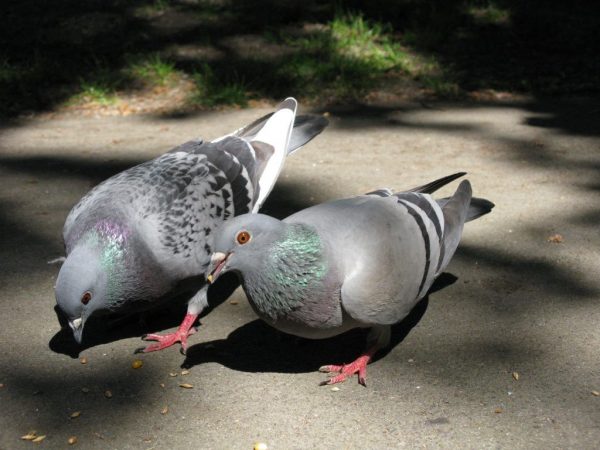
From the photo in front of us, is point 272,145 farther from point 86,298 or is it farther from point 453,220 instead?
point 86,298

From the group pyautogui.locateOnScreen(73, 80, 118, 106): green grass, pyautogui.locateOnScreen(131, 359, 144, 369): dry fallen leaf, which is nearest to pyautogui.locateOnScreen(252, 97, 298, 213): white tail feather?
pyautogui.locateOnScreen(131, 359, 144, 369): dry fallen leaf

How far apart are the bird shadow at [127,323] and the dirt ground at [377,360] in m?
0.05

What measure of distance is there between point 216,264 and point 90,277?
63cm

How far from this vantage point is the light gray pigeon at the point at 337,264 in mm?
3047

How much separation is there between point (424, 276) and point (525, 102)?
13.7 ft

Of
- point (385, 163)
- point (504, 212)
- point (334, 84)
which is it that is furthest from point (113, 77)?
point (504, 212)

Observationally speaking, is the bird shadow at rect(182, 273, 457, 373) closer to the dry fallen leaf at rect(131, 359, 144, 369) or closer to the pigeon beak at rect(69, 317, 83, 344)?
the dry fallen leaf at rect(131, 359, 144, 369)

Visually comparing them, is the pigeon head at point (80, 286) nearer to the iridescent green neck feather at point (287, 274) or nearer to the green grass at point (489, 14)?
the iridescent green neck feather at point (287, 274)

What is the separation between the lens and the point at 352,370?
11.3 feet

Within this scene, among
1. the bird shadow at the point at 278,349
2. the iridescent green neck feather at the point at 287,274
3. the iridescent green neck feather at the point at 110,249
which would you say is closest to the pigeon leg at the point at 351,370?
the bird shadow at the point at 278,349

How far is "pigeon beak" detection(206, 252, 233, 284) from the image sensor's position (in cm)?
303

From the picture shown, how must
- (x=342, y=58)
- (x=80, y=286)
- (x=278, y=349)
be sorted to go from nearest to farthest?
(x=80, y=286) → (x=278, y=349) → (x=342, y=58)

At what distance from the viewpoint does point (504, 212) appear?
5035 mm

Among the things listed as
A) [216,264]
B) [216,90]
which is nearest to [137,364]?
[216,264]
